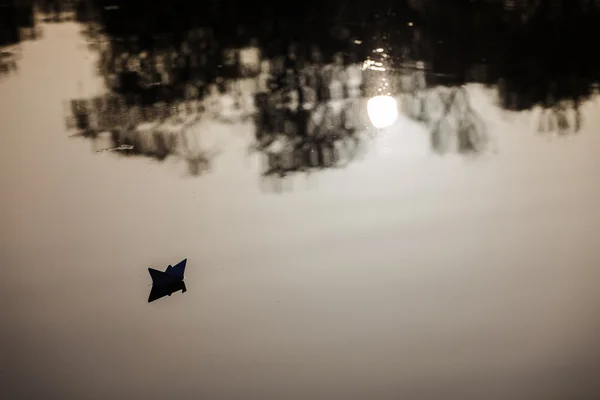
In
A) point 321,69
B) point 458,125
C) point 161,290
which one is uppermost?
point 321,69

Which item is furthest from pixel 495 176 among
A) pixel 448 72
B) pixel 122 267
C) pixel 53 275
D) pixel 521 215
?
pixel 53 275

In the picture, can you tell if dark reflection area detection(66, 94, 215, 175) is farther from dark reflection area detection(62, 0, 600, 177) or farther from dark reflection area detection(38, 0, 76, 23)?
dark reflection area detection(38, 0, 76, 23)

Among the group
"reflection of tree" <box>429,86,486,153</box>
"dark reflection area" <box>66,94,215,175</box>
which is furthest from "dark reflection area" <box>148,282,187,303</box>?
"reflection of tree" <box>429,86,486,153</box>

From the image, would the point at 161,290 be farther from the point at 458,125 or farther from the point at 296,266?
the point at 458,125

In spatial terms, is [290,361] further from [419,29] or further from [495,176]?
[419,29]

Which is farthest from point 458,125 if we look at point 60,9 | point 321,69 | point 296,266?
point 60,9

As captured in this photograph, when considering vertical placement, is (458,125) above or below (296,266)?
above
